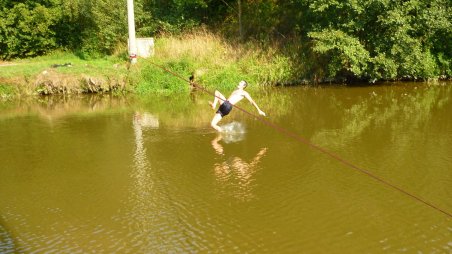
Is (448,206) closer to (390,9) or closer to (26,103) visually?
(390,9)

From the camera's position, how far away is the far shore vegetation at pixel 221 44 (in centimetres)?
1856

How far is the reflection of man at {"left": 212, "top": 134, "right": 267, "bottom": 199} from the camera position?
28.6ft

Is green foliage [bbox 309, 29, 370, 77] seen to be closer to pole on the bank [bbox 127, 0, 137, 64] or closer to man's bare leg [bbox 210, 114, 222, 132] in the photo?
pole on the bank [bbox 127, 0, 137, 64]

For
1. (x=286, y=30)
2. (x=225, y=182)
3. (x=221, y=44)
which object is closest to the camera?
(x=225, y=182)

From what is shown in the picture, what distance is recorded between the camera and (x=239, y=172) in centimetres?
964

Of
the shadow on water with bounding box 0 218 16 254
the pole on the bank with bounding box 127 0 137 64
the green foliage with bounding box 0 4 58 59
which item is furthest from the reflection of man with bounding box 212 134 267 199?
the green foliage with bounding box 0 4 58 59

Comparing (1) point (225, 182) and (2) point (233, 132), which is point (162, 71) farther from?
(1) point (225, 182)

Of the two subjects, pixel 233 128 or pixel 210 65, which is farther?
pixel 210 65

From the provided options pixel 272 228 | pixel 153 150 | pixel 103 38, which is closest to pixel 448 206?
pixel 272 228

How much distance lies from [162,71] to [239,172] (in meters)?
11.4

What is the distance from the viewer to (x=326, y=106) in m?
15.8

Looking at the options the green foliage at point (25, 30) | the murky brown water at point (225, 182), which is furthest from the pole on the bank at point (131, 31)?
the murky brown water at point (225, 182)

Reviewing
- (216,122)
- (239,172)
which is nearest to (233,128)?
(216,122)

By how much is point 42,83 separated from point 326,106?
1101cm
